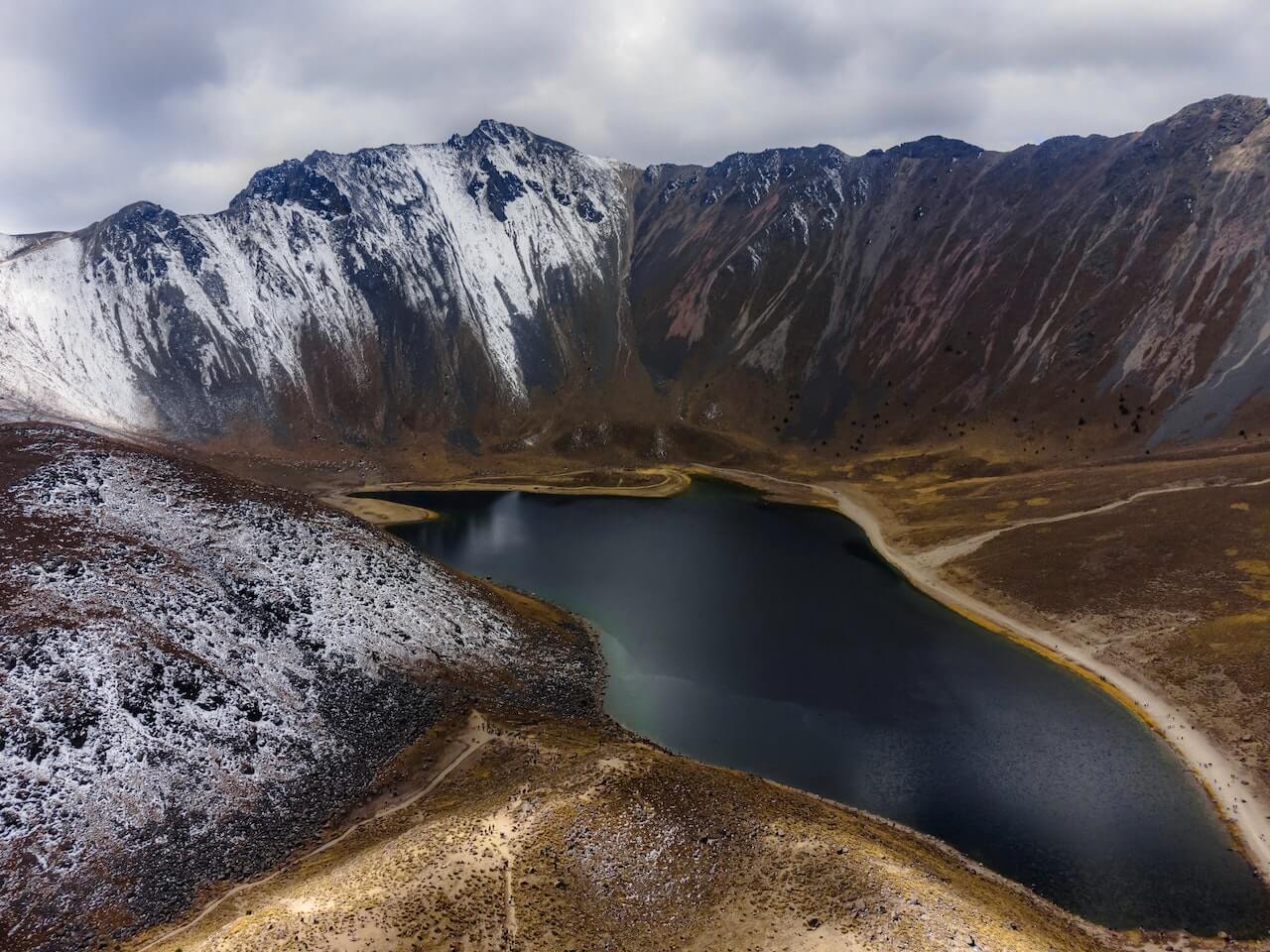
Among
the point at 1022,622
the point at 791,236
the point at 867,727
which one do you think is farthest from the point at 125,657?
the point at 791,236

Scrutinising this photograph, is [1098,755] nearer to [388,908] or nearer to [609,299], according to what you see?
[388,908]

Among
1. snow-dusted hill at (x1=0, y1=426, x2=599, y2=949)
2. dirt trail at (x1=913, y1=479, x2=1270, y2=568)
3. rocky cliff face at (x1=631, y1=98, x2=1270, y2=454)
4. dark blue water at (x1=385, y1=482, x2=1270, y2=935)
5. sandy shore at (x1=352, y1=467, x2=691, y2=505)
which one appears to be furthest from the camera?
sandy shore at (x1=352, y1=467, x2=691, y2=505)

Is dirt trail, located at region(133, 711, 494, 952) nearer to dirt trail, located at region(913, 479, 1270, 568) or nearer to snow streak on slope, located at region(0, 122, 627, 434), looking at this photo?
dirt trail, located at region(913, 479, 1270, 568)

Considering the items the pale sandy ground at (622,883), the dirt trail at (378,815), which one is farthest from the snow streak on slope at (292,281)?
the pale sandy ground at (622,883)

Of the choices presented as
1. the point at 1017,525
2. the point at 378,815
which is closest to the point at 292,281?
the point at 378,815

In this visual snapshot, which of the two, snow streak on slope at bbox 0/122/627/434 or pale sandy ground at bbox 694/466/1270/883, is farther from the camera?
snow streak on slope at bbox 0/122/627/434

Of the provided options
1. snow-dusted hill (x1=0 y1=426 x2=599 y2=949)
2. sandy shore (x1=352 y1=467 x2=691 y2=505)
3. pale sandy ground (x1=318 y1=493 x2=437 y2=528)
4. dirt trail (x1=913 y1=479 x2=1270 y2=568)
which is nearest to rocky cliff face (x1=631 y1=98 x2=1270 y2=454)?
dirt trail (x1=913 y1=479 x2=1270 y2=568)
